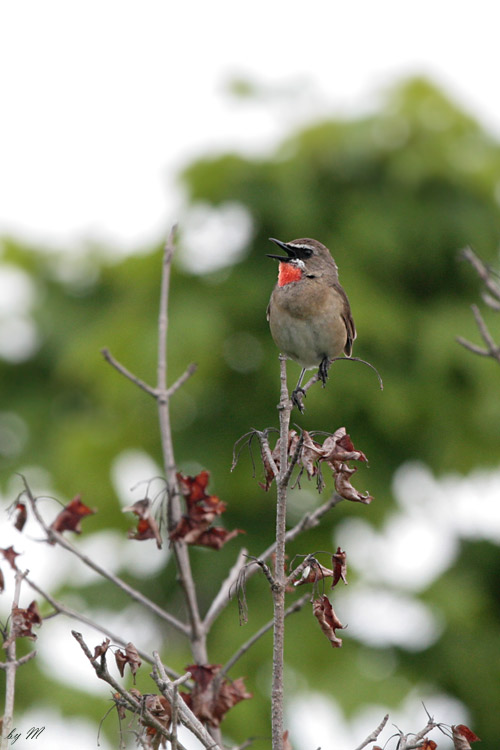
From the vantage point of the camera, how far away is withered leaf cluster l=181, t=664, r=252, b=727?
136 inches

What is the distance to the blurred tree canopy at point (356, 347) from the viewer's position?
36.3 feet

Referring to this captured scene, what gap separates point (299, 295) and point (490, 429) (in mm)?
6126

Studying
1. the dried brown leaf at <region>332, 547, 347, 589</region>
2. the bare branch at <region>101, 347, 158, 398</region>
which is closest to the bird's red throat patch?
the bare branch at <region>101, 347, 158, 398</region>

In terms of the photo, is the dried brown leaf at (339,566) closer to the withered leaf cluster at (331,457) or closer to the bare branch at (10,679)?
the withered leaf cluster at (331,457)

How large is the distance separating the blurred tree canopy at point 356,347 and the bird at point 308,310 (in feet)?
16.5

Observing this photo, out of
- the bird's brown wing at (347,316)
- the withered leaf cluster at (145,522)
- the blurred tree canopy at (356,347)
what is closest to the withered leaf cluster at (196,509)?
the withered leaf cluster at (145,522)

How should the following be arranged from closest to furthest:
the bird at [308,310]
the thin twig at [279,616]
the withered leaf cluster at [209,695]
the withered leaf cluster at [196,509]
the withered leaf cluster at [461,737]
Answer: the thin twig at [279,616], the withered leaf cluster at [461,737], the withered leaf cluster at [209,695], the withered leaf cluster at [196,509], the bird at [308,310]

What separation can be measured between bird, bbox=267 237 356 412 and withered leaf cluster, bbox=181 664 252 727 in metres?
2.09

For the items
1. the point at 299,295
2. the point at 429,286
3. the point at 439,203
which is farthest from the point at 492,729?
the point at 299,295

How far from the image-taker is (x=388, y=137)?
11.7 meters

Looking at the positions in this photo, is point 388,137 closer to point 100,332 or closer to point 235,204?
point 235,204

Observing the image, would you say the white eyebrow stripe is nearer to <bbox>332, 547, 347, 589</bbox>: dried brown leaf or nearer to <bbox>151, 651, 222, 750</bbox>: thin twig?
<bbox>332, 547, 347, 589</bbox>: dried brown leaf

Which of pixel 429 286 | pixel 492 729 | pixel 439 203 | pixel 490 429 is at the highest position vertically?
pixel 439 203

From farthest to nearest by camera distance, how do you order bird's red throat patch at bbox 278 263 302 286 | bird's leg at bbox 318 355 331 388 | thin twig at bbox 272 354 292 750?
bird's red throat patch at bbox 278 263 302 286, bird's leg at bbox 318 355 331 388, thin twig at bbox 272 354 292 750
